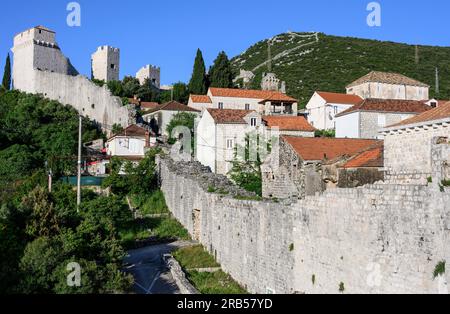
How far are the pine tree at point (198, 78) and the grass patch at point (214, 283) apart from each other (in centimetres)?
5505

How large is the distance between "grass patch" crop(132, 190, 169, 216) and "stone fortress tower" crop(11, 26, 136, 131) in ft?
68.0

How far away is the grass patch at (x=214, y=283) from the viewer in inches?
730

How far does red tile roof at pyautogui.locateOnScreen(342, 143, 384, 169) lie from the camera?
1962cm

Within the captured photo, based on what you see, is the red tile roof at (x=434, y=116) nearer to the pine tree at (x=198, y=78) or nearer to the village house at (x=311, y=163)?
the village house at (x=311, y=163)

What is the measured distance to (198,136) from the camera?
4569cm

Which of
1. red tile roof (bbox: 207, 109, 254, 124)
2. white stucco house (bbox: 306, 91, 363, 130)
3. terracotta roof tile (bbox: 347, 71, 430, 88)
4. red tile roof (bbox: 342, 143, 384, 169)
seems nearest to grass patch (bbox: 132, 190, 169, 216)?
red tile roof (bbox: 207, 109, 254, 124)

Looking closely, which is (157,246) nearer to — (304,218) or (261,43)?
(304,218)

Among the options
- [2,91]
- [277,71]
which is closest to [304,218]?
[2,91]

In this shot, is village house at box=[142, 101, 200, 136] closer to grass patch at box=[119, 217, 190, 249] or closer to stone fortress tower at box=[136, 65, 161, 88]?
grass patch at box=[119, 217, 190, 249]

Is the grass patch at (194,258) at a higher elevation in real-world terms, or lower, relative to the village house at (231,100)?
lower

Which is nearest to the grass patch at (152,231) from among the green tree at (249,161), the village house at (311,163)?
the village house at (311,163)

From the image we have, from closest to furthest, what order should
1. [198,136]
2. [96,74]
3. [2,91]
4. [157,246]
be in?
[157,246] → [198,136] → [2,91] → [96,74]

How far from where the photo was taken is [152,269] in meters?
21.6
